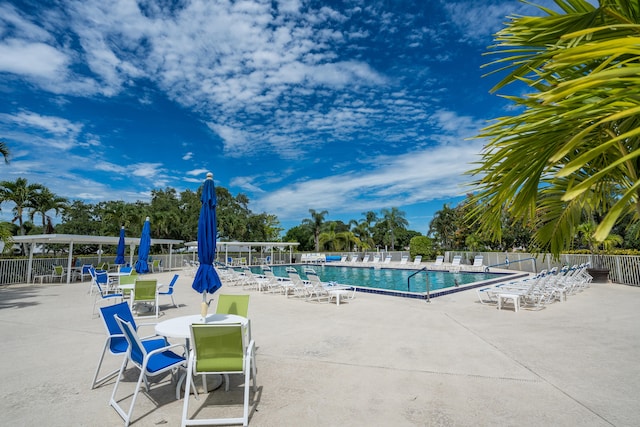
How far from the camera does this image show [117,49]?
14008mm

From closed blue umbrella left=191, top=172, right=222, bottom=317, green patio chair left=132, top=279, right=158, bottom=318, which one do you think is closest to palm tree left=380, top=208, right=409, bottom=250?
green patio chair left=132, top=279, right=158, bottom=318

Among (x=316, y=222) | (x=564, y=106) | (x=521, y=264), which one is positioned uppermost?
(x=316, y=222)

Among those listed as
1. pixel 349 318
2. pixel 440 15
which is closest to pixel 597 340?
pixel 349 318

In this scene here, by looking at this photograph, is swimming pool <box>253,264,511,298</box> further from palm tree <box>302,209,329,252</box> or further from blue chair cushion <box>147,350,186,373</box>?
palm tree <box>302,209,329,252</box>

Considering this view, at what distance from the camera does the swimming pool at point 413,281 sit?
1055cm

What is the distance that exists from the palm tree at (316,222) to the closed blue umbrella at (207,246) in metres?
34.2

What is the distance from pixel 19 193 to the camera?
20672mm

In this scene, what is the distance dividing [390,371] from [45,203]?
2875cm

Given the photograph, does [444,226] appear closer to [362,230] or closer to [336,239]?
[362,230]

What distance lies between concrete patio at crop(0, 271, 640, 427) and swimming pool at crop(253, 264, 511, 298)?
3.26 m

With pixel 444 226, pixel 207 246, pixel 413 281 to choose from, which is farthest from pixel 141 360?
pixel 444 226

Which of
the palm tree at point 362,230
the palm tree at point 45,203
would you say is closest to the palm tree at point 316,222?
the palm tree at point 362,230

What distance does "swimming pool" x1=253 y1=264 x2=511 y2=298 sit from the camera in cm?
1055

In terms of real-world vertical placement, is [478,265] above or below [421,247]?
below
